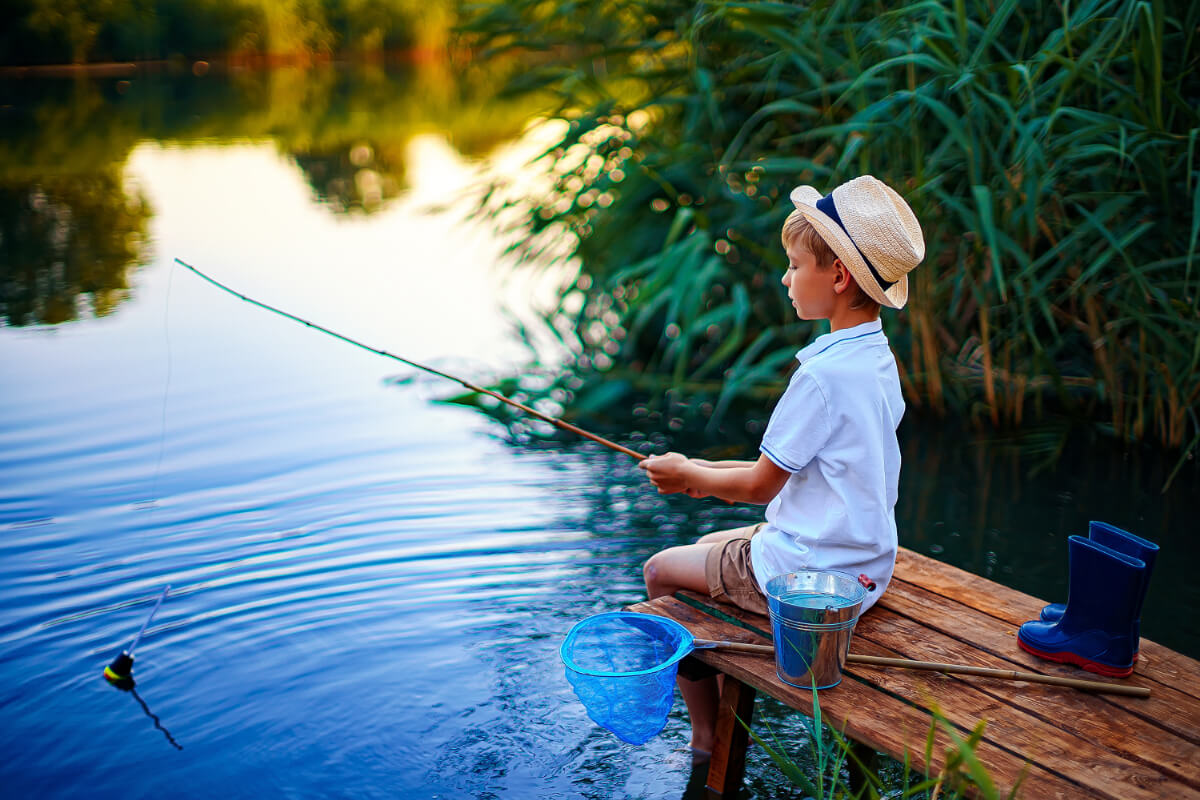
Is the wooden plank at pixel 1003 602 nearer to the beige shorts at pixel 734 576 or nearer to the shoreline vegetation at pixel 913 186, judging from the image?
the beige shorts at pixel 734 576

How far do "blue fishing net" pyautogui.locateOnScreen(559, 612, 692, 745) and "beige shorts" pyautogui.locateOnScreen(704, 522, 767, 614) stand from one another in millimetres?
180

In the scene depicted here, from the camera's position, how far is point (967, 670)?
1.98 metres

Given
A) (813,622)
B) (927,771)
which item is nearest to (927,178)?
(813,622)

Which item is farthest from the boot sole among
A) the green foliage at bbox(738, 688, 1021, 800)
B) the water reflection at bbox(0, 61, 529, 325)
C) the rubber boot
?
the water reflection at bbox(0, 61, 529, 325)

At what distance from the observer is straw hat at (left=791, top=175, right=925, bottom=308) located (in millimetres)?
1939

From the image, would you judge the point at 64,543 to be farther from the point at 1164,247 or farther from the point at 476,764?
the point at 1164,247

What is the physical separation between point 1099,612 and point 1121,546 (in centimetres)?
14

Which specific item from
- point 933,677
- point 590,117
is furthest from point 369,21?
point 933,677

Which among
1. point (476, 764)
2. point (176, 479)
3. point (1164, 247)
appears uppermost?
point (1164, 247)

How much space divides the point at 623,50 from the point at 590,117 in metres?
0.40

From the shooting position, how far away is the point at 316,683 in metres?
2.76

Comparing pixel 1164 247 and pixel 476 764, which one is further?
pixel 1164 247

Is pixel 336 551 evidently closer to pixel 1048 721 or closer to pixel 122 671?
pixel 122 671

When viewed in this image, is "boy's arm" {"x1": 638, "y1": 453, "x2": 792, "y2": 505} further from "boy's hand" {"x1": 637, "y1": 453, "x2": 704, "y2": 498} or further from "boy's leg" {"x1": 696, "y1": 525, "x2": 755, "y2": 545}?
"boy's leg" {"x1": 696, "y1": 525, "x2": 755, "y2": 545}
